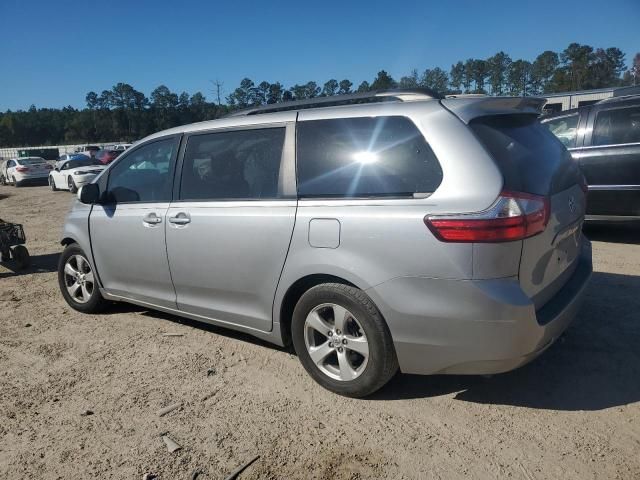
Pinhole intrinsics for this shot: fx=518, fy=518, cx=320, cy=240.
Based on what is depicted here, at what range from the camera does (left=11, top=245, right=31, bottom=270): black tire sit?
7066 millimetres

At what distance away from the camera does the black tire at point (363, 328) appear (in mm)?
2951

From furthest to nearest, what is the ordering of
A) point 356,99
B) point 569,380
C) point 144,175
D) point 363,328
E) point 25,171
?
1. point 25,171
2. point 144,175
3. point 356,99
4. point 569,380
5. point 363,328

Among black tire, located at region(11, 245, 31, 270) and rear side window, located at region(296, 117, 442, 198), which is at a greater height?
rear side window, located at region(296, 117, 442, 198)

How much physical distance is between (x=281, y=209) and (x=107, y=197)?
2124 mm

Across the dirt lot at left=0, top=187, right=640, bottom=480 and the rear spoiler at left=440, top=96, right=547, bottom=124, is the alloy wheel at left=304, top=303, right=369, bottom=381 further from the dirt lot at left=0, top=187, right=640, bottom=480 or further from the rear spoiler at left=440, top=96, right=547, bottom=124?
the rear spoiler at left=440, top=96, right=547, bottom=124

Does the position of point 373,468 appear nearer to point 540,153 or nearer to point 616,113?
point 540,153

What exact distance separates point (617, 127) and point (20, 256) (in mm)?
8143

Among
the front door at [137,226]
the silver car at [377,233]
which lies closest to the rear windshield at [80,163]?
the front door at [137,226]

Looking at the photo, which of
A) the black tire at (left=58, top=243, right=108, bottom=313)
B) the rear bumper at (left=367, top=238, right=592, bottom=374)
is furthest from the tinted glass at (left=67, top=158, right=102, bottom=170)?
the rear bumper at (left=367, top=238, right=592, bottom=374)

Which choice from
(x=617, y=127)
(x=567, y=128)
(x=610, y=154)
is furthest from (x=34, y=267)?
(x=617, y=127)

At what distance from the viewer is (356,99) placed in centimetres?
343

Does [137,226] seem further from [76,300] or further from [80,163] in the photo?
[80,163]

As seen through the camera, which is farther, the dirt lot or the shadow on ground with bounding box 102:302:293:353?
the shadow on ground with bounding box 102:302:293:353

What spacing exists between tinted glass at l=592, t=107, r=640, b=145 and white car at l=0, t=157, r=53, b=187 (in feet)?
86.3
